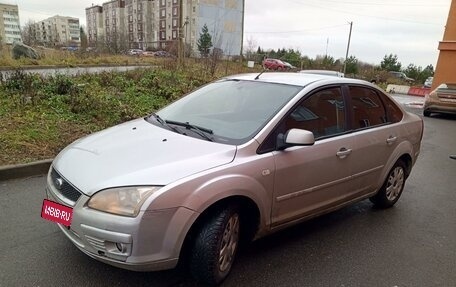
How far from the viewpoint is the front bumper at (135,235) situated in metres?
2.25

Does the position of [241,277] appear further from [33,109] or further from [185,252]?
[33,109]

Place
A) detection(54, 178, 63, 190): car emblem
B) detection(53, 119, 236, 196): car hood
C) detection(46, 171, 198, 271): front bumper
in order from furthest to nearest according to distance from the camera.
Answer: detection(54, 178, 63, 190): car emblem
detection(53, 119, 236, 196): car hood
detection(46, 171, 198, 271): front bumper

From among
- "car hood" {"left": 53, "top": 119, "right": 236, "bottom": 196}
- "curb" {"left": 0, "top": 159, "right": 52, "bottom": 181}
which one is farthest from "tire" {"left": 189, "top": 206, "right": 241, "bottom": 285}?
"curb" {"left": 0, "top": 159, "right": 52, "bottom": 181}

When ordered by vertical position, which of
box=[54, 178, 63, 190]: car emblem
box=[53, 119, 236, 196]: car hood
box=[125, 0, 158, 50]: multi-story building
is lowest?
box=[54, 178, 63, 190]: car emblem

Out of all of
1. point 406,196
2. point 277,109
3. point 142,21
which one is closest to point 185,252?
point 277,109

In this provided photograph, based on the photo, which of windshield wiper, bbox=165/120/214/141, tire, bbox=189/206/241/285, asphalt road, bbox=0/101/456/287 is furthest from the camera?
windshield wiper, bbox=165/120/214/141

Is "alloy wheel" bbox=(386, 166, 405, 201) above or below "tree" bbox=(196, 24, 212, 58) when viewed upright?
below

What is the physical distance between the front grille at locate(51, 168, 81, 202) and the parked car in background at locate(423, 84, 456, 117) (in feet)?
45.0

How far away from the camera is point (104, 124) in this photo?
22.5 ft

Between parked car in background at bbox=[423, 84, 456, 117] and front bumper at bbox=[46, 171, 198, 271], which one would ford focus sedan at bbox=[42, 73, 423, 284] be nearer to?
front bumper at bbox=[46, 171, 198, 271]

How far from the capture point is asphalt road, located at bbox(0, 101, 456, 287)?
2.75 meters

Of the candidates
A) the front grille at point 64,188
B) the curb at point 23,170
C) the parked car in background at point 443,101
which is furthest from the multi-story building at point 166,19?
the front grille at point 64,188

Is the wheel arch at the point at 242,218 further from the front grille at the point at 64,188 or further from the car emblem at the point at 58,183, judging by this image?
the car emblem at the point at 58,183

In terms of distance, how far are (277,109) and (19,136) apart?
14.6 ft
